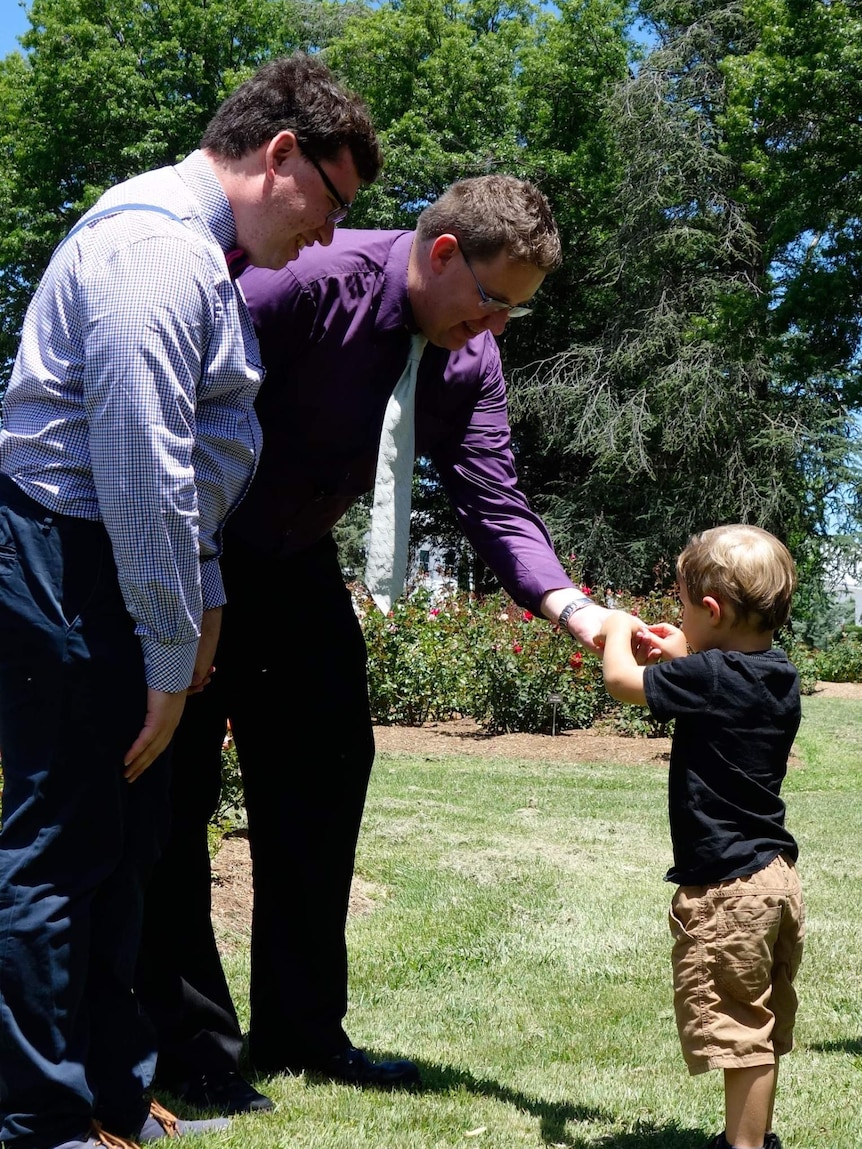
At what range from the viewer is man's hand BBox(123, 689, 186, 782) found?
91.2 inches

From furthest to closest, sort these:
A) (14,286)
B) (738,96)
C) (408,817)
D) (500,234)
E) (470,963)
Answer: (14,286) < (738,96) < (408,817) < (470,963) < (500,234)

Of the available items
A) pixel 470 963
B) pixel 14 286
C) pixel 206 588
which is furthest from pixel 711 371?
pixel 206 588

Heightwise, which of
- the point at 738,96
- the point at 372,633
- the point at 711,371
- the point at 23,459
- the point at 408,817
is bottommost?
the point at 408,817

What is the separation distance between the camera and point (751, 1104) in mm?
2662

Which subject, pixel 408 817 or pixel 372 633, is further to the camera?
pixel 372 633

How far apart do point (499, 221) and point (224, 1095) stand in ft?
7.35

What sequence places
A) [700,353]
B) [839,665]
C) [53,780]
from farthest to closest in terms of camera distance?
[700,353] → [839,665] → [53,780]

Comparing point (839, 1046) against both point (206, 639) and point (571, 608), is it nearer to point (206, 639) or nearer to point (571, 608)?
point (571, 608)

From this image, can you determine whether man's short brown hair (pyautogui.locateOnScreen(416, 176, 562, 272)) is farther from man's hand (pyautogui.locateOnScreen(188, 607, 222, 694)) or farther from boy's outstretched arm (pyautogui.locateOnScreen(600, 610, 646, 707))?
man's hand (pyautogui.locateOnScreen(188, 607, 222, 694))

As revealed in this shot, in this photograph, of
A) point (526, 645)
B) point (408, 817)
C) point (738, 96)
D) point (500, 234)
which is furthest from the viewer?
point (738, 96)

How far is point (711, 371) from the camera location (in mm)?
23578

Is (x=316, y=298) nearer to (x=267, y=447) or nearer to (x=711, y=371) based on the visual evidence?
(x=267, y=447)

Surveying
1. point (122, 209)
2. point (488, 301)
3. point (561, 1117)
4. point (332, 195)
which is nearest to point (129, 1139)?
point (561, 1117)

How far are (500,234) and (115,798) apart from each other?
1.59 meters
